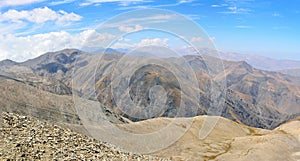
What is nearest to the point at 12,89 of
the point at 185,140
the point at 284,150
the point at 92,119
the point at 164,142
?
the point at 92,119

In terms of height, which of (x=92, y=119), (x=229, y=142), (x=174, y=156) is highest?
(x=92, y=119)

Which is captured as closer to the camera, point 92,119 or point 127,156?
point 127,156

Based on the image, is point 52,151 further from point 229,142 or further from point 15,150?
point 229,142

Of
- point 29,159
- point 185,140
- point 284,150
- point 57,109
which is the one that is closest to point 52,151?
point 29,159

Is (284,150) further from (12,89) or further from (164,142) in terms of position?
(12,89)

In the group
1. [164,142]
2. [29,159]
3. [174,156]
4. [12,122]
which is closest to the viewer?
[29,159]

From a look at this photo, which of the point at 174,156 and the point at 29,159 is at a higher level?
the point at 29,159

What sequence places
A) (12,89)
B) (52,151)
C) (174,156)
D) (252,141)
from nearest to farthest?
1. (52,151)
2. (12,89)
3. (174,156)
4. (252,141)
